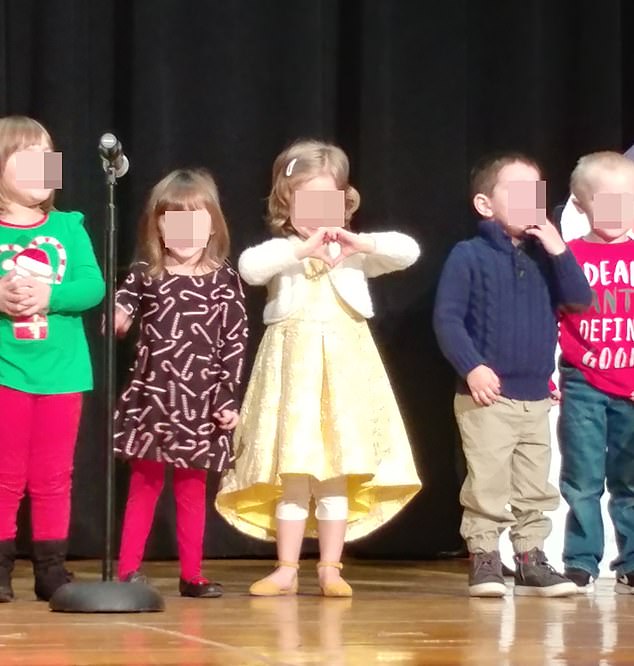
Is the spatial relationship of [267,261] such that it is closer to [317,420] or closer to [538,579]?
[317,420]

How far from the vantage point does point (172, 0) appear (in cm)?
388

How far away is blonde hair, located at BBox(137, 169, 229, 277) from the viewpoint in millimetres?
3295

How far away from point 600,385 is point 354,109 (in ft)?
3.60

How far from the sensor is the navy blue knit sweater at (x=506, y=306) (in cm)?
334

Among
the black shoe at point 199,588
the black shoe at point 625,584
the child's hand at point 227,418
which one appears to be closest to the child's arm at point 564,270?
the black shoe at point 625,584

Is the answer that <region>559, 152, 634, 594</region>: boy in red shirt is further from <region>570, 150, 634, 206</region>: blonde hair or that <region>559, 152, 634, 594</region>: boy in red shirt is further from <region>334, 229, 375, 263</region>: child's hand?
<region>334, 229, 375, 263</region>: child's hand

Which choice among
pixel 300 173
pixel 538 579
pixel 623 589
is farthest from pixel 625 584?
pixel 300 173

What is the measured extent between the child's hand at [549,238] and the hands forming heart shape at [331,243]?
0.38m

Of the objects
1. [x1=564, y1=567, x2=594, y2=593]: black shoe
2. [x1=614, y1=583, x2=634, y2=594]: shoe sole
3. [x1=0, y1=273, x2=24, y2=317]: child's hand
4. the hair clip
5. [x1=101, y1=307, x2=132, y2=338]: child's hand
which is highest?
the hair clip

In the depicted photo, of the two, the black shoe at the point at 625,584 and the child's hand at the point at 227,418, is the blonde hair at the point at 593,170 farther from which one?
the child's hand at the point at 227,418

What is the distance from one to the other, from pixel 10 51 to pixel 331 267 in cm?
111

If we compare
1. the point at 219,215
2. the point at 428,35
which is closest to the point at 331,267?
the point at 219,215

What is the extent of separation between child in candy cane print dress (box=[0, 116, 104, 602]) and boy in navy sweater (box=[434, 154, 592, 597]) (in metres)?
0.83

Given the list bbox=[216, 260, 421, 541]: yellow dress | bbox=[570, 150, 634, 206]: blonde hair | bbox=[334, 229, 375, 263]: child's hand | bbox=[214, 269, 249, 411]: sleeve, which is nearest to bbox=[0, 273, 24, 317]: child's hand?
bbox=[214, 269, 249, 411]: sleeve
